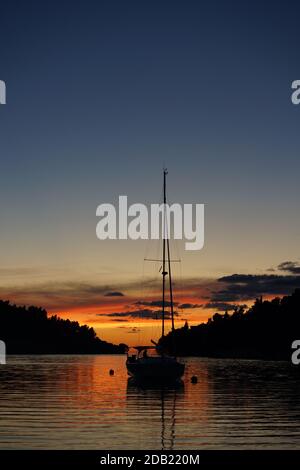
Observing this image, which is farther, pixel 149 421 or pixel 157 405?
pixel 157 405

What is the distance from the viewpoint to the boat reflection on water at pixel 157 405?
3912 cm

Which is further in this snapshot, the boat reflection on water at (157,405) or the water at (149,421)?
the boat reflection on water at (157,405)

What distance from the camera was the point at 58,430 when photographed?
3981cm

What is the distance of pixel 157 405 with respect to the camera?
57.4 meters

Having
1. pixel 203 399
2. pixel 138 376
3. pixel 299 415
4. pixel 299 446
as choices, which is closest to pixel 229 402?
pixel 203 399

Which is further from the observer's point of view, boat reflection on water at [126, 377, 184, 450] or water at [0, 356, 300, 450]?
boat reflection on water at [126, 377, 184, 450]

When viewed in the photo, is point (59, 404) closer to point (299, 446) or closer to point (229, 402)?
point (229, 402)

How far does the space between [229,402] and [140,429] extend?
877 inches

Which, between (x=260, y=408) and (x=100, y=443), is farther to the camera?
(x=260, y=408)

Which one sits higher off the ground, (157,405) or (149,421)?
(149,421)

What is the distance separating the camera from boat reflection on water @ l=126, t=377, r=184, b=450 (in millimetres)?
39125

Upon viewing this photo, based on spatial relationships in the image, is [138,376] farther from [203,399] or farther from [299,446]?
[299,446]
